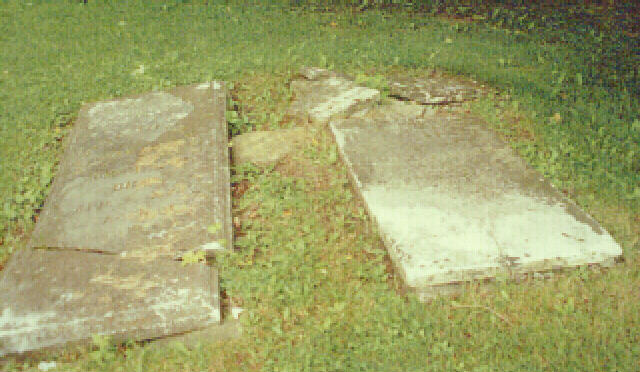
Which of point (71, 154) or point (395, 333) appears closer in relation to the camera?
point (395, 333)

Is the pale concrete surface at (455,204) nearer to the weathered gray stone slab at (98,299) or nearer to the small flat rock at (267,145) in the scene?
the small flat rock at (267,145)

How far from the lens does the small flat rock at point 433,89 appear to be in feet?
12.1

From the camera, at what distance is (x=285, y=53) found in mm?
4562

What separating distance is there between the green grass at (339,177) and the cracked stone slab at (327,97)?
0.13 m

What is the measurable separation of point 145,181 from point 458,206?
178 centimetres

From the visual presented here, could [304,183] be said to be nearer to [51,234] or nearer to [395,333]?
[395,333]

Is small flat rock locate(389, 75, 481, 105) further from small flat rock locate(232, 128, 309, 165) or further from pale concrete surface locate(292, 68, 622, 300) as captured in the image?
small flat rock locate(232, 128, 309, 165)

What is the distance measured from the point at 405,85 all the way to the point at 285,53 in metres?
1.35

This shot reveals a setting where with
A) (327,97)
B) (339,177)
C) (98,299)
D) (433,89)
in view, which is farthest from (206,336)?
(433,89)

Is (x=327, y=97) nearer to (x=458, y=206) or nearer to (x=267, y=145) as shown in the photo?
(x=267, y=145)

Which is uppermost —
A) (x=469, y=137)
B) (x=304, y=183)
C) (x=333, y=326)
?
(x=469, y=137)

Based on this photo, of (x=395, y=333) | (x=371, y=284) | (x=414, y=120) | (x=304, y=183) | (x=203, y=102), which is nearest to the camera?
(x=395, y=333)

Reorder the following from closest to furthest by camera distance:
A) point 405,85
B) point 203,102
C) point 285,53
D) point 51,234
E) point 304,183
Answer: point 51,234 → point 304,183 → point 203,102 → point 405,85 → point 285,53

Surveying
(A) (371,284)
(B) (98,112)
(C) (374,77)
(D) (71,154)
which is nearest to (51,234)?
(D) (71,154)
